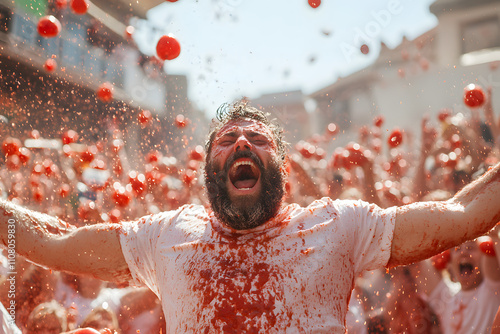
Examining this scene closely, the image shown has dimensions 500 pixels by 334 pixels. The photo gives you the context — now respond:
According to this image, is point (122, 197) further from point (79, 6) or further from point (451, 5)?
point (451, 5)

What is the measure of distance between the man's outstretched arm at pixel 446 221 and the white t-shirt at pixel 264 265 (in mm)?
66

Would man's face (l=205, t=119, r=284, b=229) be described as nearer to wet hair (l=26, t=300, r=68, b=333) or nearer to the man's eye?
the man's eye

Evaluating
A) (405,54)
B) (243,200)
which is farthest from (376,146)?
(405,54)

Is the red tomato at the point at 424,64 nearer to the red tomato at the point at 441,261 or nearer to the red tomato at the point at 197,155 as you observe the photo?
the red tomato at the point at 197,155

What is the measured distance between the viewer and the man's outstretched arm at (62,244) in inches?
70.2

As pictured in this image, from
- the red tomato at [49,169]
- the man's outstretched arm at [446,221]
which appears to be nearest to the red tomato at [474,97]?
the man's outstretched arm at [446,221]

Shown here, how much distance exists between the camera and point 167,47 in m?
2.88

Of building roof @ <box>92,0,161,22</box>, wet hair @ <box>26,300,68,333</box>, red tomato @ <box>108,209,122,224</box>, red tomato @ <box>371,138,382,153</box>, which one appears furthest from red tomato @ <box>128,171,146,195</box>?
building roof @ <box>92,0,161,22</box>

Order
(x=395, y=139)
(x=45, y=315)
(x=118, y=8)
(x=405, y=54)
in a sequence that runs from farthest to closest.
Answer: (x=405, y=54) < (x=118, y=8) < (x=395, y=139) < (x=45, y=315)

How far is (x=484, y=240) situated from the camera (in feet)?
8.82

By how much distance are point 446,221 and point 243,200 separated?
89 centimetres

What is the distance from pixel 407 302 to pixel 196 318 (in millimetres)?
1780

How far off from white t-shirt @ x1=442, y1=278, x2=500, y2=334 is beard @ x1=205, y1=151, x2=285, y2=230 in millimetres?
1630

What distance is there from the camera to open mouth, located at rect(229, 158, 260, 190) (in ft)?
6.47
